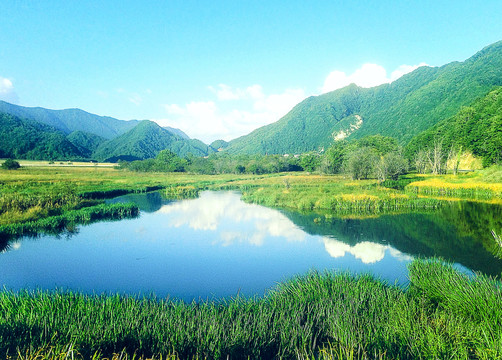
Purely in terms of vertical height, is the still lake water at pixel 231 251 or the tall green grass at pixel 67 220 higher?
the tall green grass at pixel 67 220

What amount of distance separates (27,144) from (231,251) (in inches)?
5432

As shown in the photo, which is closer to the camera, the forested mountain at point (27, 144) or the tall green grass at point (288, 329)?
the tall green grass at point (288, 329)

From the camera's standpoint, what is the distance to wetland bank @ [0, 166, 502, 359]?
6082 mm

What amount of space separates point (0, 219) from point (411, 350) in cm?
2548

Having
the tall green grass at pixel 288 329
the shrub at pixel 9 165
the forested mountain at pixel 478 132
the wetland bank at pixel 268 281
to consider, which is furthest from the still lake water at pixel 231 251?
the shrub at pixel 9 165

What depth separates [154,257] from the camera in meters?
16.4

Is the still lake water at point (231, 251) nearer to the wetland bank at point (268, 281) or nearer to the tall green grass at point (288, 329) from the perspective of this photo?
the wetland bank at point (268, 281)

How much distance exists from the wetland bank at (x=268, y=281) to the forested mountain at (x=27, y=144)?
329ft

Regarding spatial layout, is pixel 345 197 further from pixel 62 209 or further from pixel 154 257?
pixel 62 209

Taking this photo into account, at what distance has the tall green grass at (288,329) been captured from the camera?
18.6 feet

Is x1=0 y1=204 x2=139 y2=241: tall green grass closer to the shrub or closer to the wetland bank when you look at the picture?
the wetland bank

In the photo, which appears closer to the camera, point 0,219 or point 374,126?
point 0,219

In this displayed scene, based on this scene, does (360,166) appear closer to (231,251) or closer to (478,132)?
(478,132)

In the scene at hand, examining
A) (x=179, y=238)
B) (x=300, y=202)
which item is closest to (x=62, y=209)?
(x=179, y=238)
